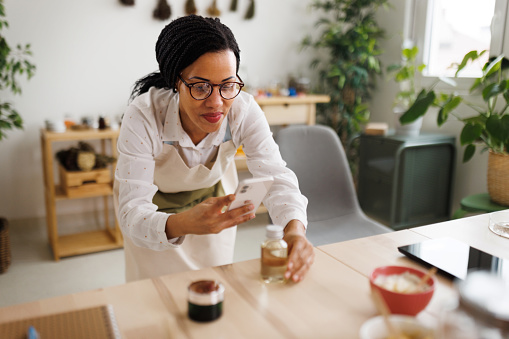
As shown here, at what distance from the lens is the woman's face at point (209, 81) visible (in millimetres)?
1204

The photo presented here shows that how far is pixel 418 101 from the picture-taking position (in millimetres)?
2408

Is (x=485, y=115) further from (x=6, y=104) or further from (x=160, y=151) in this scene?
(x=6, y=104)

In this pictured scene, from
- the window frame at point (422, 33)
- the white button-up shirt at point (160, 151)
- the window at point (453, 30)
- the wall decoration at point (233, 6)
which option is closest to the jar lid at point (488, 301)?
the white button-up shirt at point (160, 151)

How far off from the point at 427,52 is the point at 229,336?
3071mm

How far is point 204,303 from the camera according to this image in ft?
2.78

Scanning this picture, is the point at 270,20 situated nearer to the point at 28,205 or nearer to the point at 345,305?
the point at 28,205

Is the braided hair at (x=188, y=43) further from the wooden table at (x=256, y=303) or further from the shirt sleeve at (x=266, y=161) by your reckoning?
the wooden table at (x=256, y=303)

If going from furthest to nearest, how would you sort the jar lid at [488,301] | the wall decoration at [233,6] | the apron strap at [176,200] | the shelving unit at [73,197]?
the wall decoration at [233,6] < the shelving unit at [73,197] < the apron strap at [176,200] < the jar lid at [488,301]

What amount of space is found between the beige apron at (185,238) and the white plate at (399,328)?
877 mm

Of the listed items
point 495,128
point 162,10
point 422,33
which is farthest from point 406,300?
point 422,33

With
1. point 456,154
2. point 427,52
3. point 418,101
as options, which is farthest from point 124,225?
point 427,52

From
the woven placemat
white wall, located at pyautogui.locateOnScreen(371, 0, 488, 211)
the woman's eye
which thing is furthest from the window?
the woven placemat

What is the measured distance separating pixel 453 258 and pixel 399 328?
50 cm

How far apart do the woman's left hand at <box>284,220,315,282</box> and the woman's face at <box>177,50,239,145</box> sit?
15.5 inches
